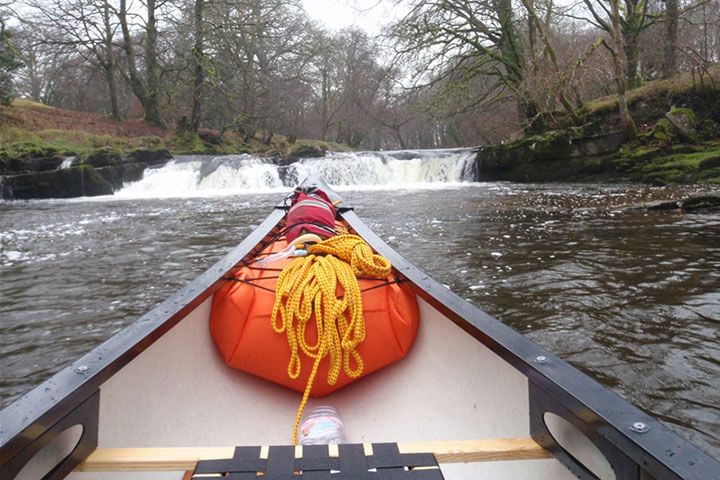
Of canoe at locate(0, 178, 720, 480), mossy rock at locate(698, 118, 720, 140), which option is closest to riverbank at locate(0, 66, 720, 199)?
mossy rock at locate(698, 118, 720, 140)

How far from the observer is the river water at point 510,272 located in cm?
271

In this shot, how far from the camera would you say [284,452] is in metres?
1.18

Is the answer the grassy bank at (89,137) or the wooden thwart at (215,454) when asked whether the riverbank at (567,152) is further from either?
the wooden thwart at (215,454)

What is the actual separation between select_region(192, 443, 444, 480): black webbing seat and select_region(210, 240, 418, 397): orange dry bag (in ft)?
2.24

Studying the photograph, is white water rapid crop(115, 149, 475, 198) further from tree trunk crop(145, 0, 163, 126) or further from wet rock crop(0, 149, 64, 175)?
tree trunk crop(145, 0, 163, 126)

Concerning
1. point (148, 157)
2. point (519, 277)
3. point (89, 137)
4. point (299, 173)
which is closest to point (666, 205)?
point (519, 277)

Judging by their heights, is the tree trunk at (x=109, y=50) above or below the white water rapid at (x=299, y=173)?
above

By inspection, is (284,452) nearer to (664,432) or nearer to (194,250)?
(664,432)

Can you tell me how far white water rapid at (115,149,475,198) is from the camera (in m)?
15.3

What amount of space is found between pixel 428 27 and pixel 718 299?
12.8m

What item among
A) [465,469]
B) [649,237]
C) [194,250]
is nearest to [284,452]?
[465,469]

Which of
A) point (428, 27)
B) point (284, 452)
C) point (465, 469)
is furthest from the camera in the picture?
point (428, 27)

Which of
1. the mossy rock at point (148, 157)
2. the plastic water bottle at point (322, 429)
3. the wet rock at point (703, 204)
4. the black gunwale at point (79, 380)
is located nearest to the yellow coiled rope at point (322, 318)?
Answer: the plastic water bottle at point (322, 429)

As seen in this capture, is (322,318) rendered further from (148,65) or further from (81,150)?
(148,65)
